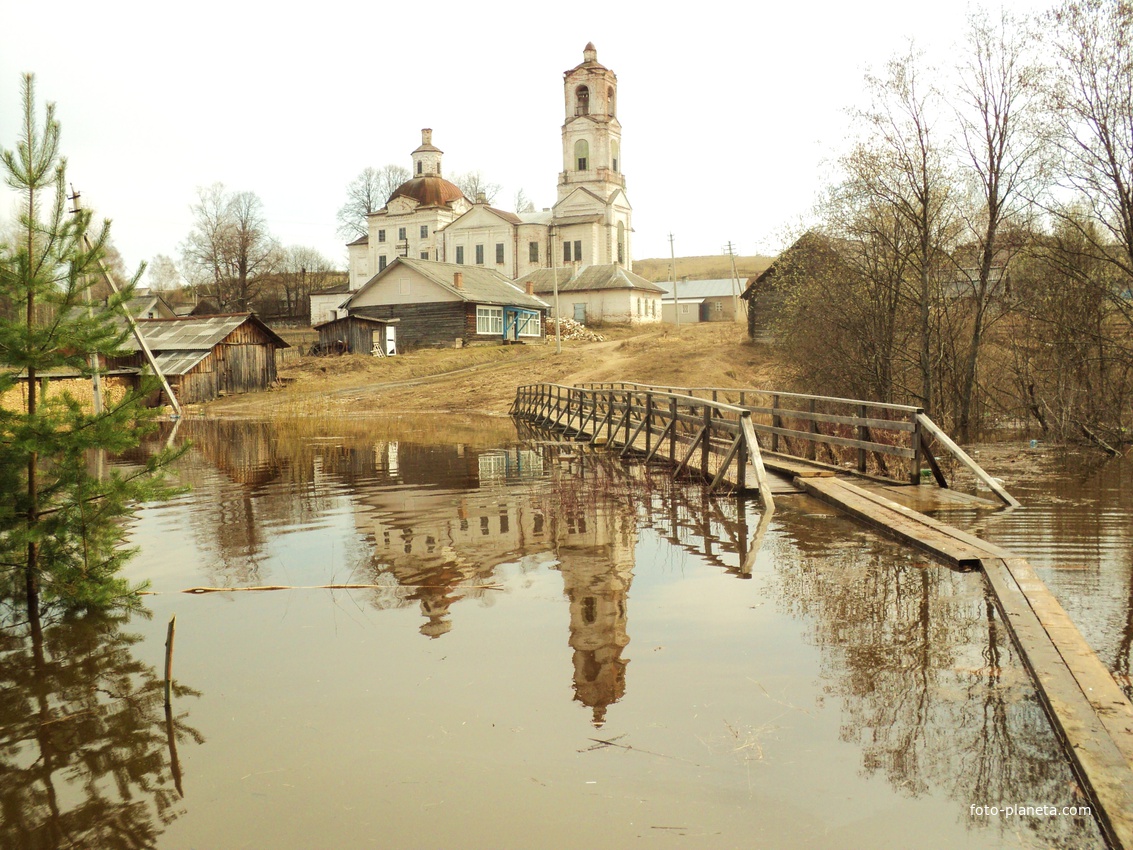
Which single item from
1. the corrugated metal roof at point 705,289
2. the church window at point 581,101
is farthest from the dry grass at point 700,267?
the church window at point 581,101

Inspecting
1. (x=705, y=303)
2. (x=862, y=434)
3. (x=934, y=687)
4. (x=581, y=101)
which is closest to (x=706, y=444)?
(x=862, y=434)

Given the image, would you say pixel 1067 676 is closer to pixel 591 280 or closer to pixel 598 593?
pixel 598 593

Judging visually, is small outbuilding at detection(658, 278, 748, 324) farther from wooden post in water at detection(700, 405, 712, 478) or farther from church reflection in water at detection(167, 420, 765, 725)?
wooden post in water at detection(700, 405, 712, 478)

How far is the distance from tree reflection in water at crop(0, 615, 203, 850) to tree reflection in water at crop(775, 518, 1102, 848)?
347 cm

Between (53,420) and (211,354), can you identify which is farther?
(211,354)

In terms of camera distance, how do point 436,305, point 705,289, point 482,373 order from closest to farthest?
point 482,373 < point 436,305 < point 705,289

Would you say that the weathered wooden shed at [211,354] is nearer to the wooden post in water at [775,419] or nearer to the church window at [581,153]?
Result: the wooden post in water at [775,419]

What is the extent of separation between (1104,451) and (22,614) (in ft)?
61.9

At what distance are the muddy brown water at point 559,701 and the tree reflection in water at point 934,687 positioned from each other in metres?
0.02

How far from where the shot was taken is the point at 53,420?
→ 671cm

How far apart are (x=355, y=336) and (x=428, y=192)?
28287 mm

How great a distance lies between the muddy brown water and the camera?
13.1 feet

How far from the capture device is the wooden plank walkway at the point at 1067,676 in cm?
372

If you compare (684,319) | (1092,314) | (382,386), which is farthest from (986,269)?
(684,319)
